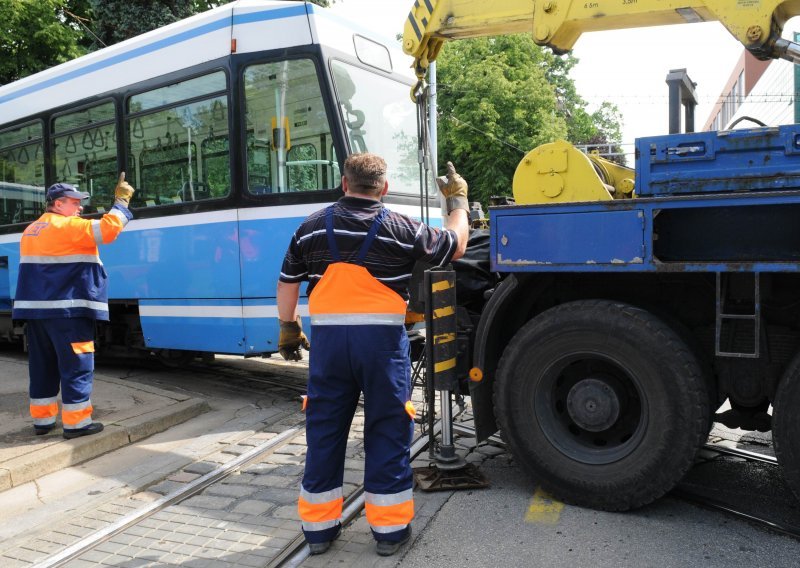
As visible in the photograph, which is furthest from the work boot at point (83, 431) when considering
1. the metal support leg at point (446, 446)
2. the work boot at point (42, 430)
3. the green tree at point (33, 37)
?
the green tree at point (33, 37)

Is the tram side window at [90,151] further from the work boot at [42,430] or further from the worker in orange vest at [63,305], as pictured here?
the work boot at [42,430]

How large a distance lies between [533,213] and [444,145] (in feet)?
76.3

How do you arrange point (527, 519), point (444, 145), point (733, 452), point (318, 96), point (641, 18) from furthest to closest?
point (444, 145), point (318, 96), point (733, 452), point (641, 18), point (527, 519)

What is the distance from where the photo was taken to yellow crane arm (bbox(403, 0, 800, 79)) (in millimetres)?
3830

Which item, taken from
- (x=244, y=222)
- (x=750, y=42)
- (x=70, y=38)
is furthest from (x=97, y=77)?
(x=70, y=38)

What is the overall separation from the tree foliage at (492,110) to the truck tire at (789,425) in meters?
21.4

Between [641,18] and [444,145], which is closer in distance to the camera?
[641,18]

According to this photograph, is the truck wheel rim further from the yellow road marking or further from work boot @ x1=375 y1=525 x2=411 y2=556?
work boot @ x1=375 y1=525 x2=411 y2=556

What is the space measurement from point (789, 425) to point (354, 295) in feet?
6.88

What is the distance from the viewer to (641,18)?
4.20m

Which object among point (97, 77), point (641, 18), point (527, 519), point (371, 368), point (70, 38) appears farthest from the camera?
point (70, 38)

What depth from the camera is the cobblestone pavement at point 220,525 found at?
343cm

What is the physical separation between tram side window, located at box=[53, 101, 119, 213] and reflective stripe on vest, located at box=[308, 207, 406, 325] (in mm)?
5022

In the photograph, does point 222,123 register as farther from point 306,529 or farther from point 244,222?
point 306,529
